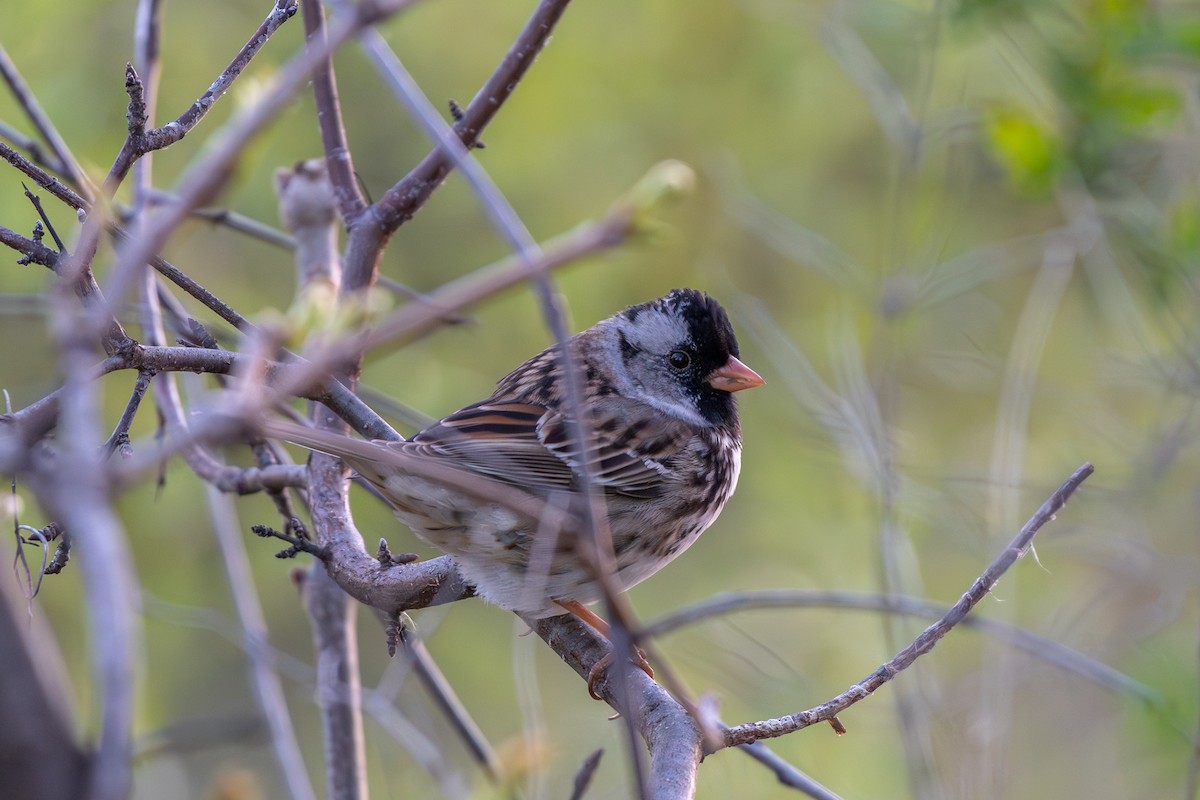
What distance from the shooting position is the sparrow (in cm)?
235

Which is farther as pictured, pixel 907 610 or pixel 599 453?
pixel 599 453

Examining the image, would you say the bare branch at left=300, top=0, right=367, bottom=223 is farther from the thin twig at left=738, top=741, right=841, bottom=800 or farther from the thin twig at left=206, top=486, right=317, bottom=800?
the thin twig at left=738, top=741, right=841, bottom=800

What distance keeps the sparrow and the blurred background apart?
31 cm

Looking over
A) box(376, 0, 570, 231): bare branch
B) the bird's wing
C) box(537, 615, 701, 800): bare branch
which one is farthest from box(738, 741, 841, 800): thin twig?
box(376, 0, 570, 231): bare branch

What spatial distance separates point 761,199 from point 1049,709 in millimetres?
2657

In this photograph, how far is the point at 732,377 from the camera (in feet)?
Answer: 9.75

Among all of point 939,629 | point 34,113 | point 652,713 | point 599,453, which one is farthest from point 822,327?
point 939,629

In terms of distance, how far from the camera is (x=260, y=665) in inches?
95.5

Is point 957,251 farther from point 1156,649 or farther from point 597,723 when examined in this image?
point 597,723

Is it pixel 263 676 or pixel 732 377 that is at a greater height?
pixel 732 377

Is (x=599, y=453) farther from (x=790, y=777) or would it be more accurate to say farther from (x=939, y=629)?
(x=939, y=629)

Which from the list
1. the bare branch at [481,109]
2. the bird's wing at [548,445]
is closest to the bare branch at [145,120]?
the bare branch at [481,109]

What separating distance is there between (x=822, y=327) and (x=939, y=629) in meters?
3.77

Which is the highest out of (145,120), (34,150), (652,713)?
(34,150)
